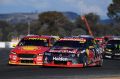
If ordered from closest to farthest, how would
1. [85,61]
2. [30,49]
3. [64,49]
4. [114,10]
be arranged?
1. [64,49]
2. [85,61]
3. [30,49]
4. [114,10]

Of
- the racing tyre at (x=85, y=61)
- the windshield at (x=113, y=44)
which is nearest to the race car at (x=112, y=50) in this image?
the windshield at (x=113, y=44)

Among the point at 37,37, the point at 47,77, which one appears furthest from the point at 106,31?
the point at 47,77

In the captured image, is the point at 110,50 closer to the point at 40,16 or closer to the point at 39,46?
the point at 39,46

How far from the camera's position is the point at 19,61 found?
24.3m

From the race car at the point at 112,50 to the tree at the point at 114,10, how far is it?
7201 centimetres

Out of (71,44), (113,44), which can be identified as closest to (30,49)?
(71,44)

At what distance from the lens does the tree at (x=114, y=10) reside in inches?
4306

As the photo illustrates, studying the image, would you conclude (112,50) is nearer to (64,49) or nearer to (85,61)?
(85,61)

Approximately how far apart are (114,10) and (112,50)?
2953 inches

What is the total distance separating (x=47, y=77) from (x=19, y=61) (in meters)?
6.52

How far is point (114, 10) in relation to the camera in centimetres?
11012

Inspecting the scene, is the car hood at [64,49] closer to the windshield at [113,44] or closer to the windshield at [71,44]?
the windshield at [71,44]

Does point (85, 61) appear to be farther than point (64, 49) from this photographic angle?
→ Yes

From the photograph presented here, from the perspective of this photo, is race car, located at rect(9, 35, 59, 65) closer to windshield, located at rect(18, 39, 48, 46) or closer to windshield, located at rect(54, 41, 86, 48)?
windshield, located at rect(18, 39, 48, 46)
